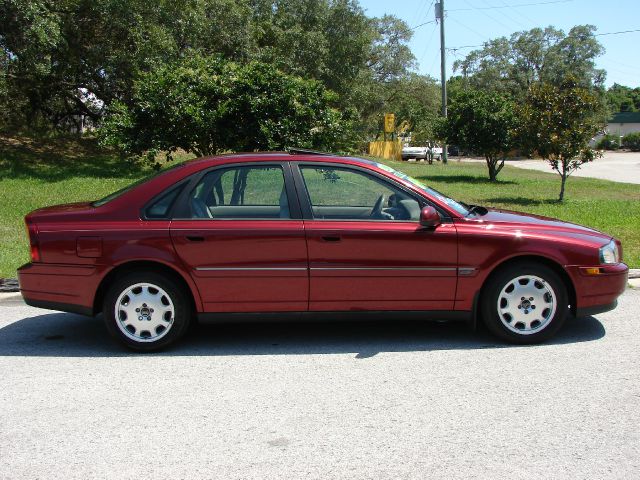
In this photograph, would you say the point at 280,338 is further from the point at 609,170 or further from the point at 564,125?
the point at 609,170

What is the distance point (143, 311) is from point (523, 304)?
3.05 metres

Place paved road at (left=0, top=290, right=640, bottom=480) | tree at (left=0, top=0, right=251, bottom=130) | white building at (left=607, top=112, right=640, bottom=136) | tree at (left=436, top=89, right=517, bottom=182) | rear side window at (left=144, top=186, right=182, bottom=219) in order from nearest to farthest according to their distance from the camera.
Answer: paved road at (left=0, top=290, right=640, bottom=480)
rear side window at (left=144, top=186, right=182, bottom=219)
tree at (left=0, top=0, right=251, bottom=130)
tree at (left=436, top=89, right=517, bottom=182)
white building at (left=607, top=112, right=640, bottom=136)

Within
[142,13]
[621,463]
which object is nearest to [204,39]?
[142,13]

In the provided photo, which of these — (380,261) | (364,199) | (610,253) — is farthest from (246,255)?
(610,253)

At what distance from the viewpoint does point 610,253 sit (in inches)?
207

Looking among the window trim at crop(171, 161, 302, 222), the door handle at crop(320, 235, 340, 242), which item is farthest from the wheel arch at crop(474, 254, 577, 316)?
the window trim at crop(171, 161, 302, 222)

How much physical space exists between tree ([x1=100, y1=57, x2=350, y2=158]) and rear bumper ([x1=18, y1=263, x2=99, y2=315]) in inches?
248

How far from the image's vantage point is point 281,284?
16.3ft

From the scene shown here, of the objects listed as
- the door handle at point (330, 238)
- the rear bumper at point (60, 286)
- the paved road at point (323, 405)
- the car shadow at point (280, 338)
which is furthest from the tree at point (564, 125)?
the rear bumper at point (60, 286)

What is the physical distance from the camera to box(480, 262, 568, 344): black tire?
5062 millimetres

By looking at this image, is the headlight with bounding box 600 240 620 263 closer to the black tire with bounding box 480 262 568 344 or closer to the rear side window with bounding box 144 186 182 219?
the black tire with bounding box 480 262 568 344

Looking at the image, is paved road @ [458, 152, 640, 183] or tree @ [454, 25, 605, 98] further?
tree @ [454, 25, 605, 98]

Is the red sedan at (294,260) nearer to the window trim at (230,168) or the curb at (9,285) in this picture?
the window trim at (230,168)

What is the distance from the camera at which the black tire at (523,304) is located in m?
5.06
